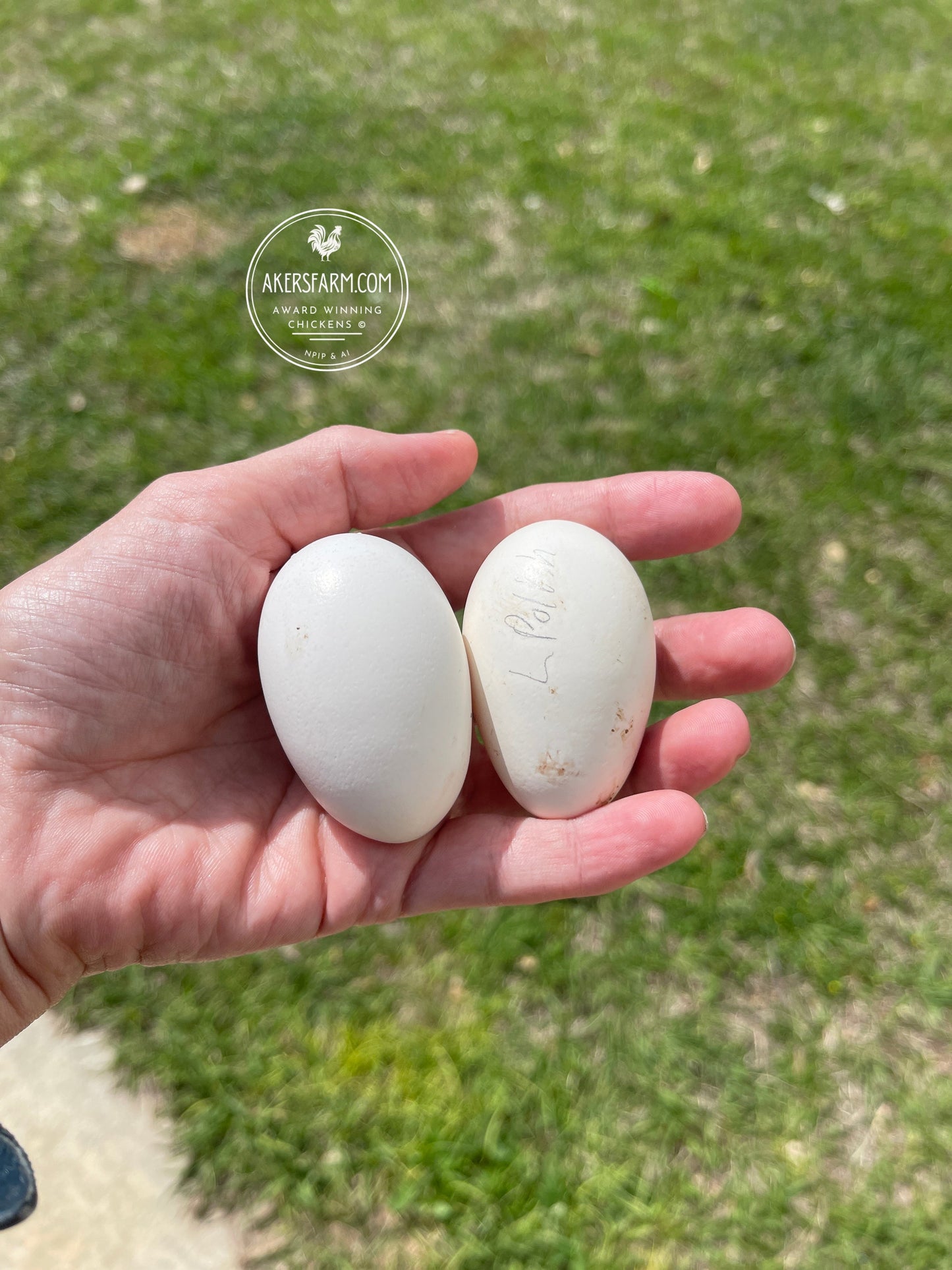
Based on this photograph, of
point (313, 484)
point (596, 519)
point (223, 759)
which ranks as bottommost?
point (223, 759)

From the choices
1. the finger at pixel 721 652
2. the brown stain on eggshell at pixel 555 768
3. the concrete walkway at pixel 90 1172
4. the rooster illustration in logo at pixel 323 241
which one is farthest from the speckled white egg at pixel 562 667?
the rooster illustration in logo at pixel 323 241

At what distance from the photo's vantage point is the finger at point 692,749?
5.97 feet

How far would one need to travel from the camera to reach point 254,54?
156 inches

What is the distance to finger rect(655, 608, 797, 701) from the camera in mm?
1969

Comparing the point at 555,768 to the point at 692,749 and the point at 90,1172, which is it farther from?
the point at 90,1172

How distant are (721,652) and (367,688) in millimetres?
851

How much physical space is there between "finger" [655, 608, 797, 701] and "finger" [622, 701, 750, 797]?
0.16m

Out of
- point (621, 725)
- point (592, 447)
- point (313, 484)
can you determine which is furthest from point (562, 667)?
point (592, 447)

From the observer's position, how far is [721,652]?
1981mm

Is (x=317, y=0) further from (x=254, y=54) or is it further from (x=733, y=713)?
(x=733, y=713)

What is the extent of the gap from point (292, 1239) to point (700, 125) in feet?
13.8

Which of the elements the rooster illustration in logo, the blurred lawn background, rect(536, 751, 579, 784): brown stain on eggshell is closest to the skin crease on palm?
rect(536, 751, 579, 784): brown stain on eggshell

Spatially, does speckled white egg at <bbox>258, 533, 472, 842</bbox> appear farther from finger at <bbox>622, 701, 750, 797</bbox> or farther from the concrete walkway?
the concrete walkway

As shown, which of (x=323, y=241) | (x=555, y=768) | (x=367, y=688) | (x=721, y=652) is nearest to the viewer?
(x=367, y=688)
